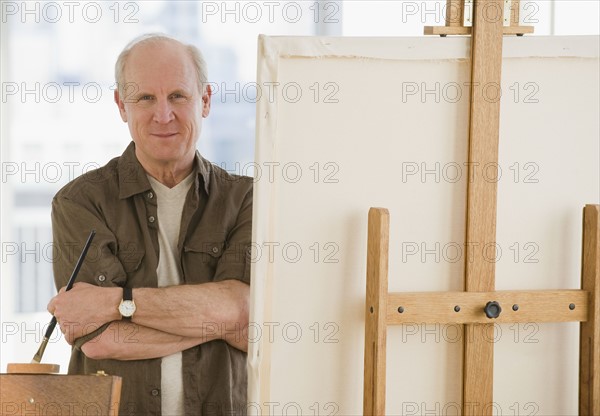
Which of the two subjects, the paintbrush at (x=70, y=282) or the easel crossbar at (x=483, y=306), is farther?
the paintbrush at (x=70, y=282)

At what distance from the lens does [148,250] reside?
6.05 feet

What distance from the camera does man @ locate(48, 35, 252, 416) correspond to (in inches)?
68.2

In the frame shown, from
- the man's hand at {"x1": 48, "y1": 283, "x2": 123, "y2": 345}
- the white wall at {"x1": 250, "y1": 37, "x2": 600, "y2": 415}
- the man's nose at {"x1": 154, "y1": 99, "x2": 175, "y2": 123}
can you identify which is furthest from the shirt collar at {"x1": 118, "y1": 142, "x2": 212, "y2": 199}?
the white wall at {"x1": 250, "y1": 37, "x2": 600, "y2": 415}

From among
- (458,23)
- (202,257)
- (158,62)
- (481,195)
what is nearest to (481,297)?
(481,195)

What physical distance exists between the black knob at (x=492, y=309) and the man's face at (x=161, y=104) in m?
0.84

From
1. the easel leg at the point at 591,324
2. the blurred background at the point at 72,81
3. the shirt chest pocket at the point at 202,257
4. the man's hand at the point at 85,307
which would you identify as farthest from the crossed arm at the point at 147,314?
the blurred background at the point at 72,81

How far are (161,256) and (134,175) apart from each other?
0.21 m

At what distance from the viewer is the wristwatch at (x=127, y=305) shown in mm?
1711

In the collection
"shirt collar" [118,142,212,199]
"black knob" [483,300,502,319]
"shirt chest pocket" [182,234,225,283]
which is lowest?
"black knob" [483,300,502,319]

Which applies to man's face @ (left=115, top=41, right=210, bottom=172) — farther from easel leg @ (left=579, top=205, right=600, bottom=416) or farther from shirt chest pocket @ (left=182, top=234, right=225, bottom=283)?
easel leg @ (left=579, top=205, right=600, bottom=416)

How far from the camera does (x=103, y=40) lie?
3.17 m

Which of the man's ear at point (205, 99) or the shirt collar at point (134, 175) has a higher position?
the man's ear at point (205, 99)

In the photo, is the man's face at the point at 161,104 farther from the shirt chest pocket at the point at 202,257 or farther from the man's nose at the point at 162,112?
the shirt chest pocket at the point at 202,257

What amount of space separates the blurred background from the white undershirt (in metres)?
1.31
